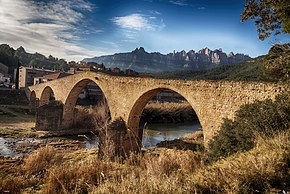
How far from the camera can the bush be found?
20.9 ft

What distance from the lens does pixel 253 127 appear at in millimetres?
6625

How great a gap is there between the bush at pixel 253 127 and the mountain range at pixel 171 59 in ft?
506

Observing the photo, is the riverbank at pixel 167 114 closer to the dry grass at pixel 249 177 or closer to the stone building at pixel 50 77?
the stone building at pixel 50 77

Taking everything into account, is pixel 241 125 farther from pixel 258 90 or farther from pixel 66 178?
pixel 66 178

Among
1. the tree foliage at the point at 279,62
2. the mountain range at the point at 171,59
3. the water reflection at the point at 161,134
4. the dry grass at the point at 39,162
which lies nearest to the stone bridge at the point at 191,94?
the tree foliage at the point at 279,62

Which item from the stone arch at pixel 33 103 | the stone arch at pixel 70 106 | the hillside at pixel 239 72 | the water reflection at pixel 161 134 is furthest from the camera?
the stone arch at pixel 33 103

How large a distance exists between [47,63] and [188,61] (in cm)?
10413

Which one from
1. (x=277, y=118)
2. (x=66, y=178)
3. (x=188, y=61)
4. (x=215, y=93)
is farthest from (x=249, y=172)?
(x=188, y=61)

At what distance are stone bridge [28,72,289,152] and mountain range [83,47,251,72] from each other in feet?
479

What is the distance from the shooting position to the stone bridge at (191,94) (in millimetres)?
8789

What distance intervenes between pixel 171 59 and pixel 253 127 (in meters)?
178

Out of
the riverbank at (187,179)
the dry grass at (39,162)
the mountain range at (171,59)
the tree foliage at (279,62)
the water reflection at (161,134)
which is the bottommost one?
the water reflection at (161,134)

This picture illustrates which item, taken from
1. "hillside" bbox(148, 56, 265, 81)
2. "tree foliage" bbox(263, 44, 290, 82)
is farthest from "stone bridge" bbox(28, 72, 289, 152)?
"hillside" bbox(148, 56, 265, 81)

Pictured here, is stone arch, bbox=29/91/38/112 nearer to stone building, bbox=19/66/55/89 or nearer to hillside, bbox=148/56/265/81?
stone building, bbox=19/66/55/89
